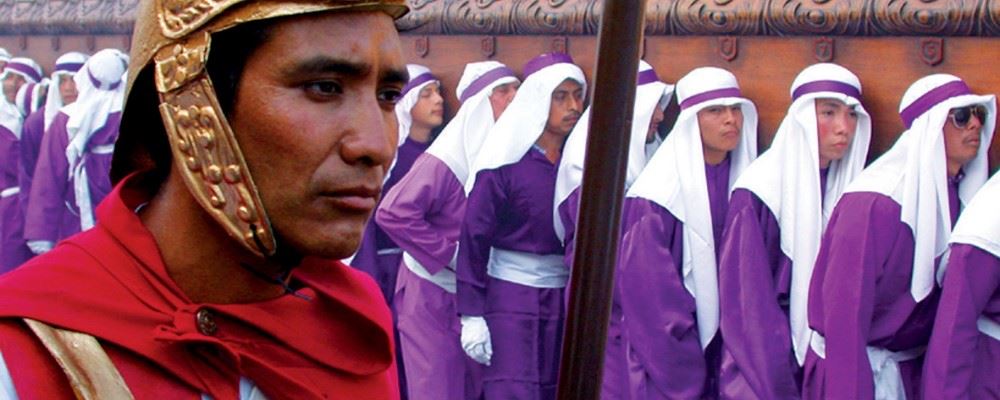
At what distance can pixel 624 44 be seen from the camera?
1592 mm

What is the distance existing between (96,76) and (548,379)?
415 centimetres

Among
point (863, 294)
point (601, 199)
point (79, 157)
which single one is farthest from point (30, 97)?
point (601, 199)

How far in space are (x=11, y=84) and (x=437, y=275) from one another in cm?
474

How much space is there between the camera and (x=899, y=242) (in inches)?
202

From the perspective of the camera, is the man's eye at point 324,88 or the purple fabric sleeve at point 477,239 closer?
the man's eye at point 324,88

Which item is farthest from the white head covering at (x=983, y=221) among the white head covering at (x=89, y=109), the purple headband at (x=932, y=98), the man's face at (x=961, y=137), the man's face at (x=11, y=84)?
the man's face at (x=11, y=84)

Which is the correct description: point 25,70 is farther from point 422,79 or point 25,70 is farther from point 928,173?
point 928,173

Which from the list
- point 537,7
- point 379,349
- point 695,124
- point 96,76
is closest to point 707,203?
point 695,124

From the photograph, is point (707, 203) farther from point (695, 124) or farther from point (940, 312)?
point (940, 312)

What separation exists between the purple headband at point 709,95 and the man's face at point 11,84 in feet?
19.2

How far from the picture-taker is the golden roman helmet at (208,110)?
5.79ft

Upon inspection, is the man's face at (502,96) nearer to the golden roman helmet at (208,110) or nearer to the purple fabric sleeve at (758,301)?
the purple fabric sleeve at (758,301)

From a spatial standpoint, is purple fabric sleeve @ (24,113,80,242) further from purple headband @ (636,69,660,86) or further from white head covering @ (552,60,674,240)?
purple headband @ (636,69,660,86)

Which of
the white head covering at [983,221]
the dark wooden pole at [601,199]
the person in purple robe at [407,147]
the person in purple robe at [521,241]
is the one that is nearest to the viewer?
the dark wooden pole at [601,199]
